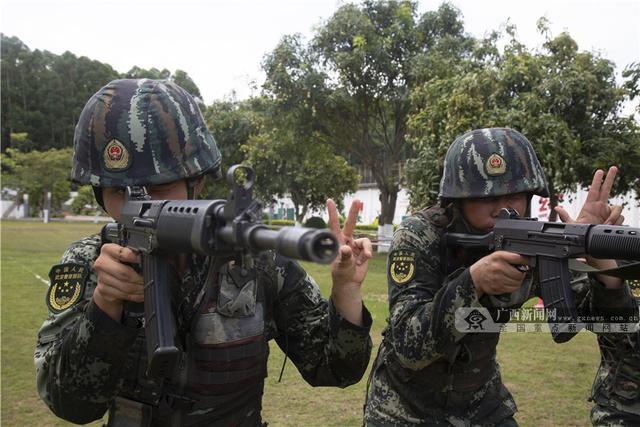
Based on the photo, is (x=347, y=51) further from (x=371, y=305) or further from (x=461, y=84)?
(x=371, y=305)

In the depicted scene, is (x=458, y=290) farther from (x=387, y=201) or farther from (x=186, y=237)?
(x=387, y=201)

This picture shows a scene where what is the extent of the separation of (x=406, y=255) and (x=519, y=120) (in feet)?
30.0

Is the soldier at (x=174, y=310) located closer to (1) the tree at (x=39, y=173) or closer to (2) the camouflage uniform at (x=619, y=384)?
(2) the camouflage uniform at (x=619, y=384)

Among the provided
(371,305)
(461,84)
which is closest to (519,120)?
(461,84)

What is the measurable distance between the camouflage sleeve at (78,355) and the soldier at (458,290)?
1.27m

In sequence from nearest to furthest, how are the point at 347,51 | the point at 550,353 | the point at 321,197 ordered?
the point at 550,353 < the point at 347,51 < the point at 321,197

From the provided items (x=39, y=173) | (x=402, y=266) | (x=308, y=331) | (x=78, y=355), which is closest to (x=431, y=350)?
(x=402, y=266)

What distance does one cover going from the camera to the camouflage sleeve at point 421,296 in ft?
7.84

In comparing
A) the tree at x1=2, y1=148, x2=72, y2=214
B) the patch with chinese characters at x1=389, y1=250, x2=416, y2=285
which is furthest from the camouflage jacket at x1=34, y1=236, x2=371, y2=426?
the tree at x1=2, y1=148, x2=72, y2=214

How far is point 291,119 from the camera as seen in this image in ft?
62.4

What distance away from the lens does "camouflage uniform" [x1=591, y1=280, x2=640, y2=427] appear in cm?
288

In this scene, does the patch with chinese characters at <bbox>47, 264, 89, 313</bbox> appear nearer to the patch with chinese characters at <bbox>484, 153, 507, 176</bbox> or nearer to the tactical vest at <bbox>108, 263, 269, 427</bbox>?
the tactical vest at <bbox>108, 263, 269, 427</bbox>

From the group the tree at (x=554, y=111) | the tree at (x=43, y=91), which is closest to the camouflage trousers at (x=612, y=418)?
the tree at (x=554, y=111)

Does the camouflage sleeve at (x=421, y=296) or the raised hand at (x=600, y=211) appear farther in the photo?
the raised hand at (x=600, y=211)
